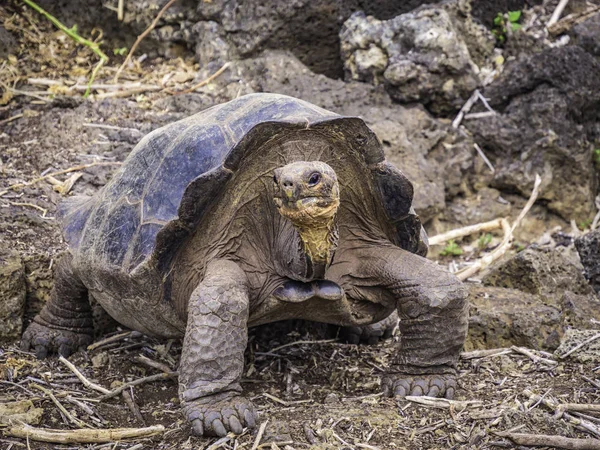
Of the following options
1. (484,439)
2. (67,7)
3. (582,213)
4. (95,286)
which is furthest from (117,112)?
(484,439)

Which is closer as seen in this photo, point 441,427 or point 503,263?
point 441,427

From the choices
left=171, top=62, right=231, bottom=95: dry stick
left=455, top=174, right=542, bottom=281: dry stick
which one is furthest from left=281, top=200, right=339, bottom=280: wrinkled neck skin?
left=171, top=62, right=231, bottom=95: dry stick

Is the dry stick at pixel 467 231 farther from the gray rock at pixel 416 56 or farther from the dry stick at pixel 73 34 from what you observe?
the dry stick at pixel 73 34

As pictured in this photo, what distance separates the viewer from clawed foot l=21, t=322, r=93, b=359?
168 inches

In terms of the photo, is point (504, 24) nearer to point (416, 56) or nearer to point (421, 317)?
point (416, 56)

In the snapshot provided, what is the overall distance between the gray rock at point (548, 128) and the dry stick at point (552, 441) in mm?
3922

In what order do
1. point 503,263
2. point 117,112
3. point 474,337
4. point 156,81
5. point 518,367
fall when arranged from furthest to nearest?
point 156,81
point 117,112
point 503,263
point 474,337
point 518,367

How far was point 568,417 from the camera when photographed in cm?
302

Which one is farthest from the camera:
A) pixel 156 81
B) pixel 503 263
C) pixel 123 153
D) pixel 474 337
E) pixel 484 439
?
pixel 156 81

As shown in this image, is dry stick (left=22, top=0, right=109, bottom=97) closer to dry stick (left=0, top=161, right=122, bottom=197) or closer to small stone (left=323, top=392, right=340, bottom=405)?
dry stick (left=0, top=161, right=122, bottom=197)

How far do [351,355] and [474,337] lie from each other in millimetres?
656

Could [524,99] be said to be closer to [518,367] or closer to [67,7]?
[518,367]

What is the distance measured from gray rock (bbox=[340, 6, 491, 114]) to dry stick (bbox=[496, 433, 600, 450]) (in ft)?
13.6

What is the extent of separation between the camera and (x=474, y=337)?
423 cm
